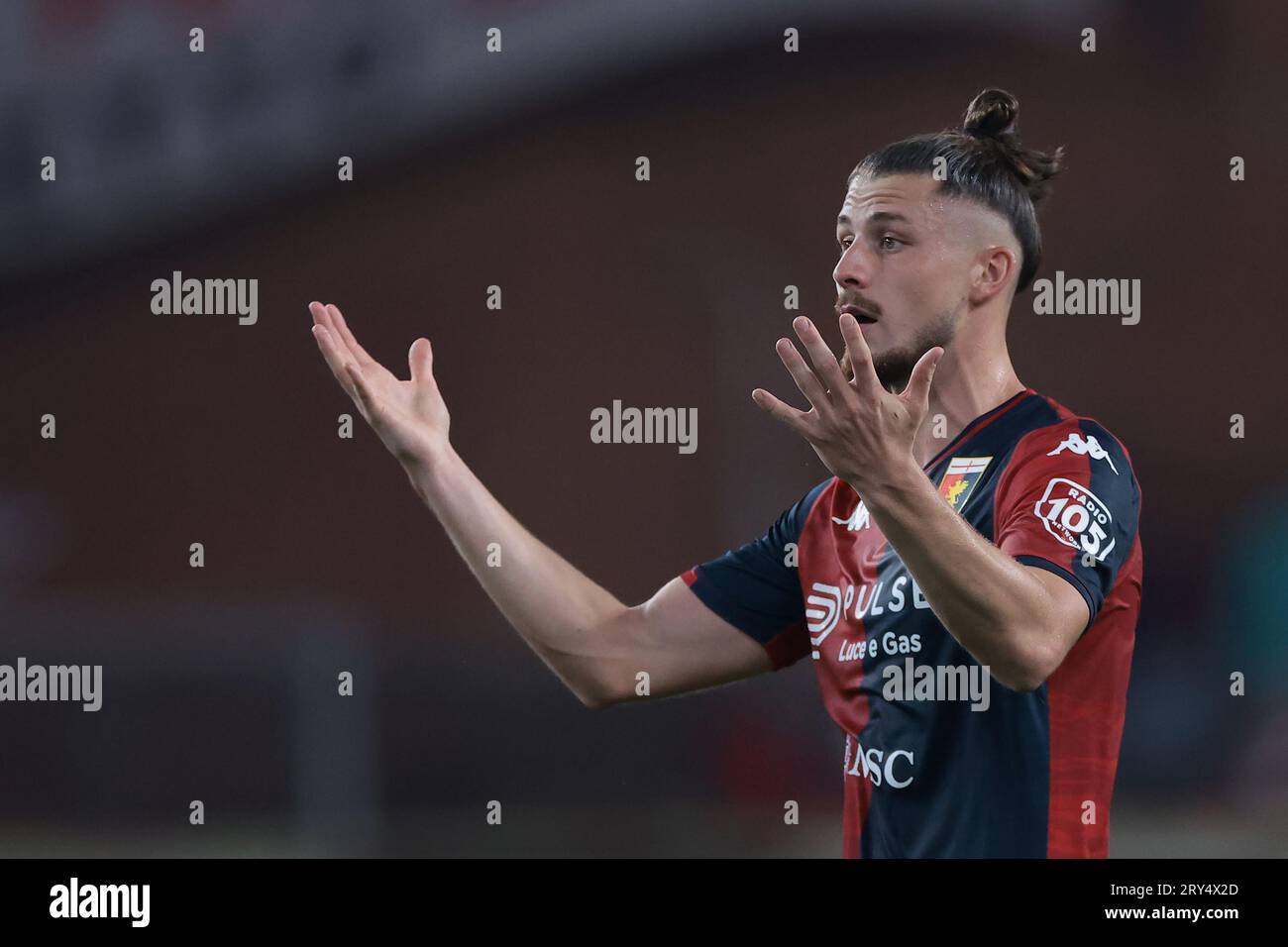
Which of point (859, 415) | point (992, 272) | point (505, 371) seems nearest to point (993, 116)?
point (992, 272)

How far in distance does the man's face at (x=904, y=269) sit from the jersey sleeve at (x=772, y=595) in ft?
1.19

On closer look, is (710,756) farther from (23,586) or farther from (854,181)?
(854,181)

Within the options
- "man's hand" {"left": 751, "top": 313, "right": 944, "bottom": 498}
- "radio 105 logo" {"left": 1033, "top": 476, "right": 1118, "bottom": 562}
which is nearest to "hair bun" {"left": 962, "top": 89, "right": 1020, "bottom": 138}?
"radio 105 logo" {"left": 1033, "top": 476, "right": 1118, "bottom": 562}

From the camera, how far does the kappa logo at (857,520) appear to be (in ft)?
8.78

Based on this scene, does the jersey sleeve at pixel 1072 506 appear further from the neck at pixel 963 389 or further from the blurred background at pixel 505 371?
the blurred background at pixel 505 371

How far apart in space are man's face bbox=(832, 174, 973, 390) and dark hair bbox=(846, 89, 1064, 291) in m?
0.05

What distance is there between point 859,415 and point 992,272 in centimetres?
93

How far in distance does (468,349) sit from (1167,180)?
171 inches

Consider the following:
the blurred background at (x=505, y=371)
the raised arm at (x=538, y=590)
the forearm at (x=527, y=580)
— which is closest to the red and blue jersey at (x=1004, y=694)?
the raised arm at (x=538, y=590)

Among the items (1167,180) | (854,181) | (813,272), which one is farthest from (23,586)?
(1167,180)

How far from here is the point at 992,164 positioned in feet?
9.33

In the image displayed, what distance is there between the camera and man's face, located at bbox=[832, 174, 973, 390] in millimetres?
2686

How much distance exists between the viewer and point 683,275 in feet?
26.2

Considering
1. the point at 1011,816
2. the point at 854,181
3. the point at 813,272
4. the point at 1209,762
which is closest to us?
the point at 1011,816
